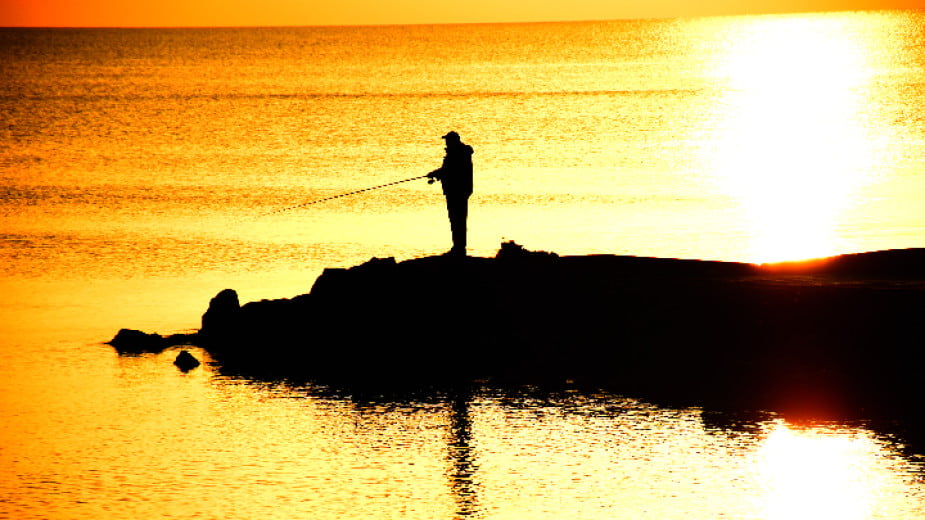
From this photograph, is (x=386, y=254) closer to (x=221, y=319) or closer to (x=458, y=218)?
(x=221, y=319)

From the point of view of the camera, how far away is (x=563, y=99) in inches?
4867

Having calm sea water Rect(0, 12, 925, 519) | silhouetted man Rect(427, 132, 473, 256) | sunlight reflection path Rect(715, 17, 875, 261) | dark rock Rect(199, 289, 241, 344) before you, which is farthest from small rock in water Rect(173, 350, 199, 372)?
sunlight reflection path Rect(715, 17, 875, 261)

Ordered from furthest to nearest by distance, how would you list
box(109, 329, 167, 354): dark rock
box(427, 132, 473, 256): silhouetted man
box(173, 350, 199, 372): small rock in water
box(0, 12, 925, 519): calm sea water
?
box(109, 329, 167, 354): dark rock < box(173, 350, 199, 372): small rock in water < box(427, 132, 473, 256): silhouetted man < box(0, 12, 925, 519): calm sea water

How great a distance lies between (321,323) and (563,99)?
96.0 m

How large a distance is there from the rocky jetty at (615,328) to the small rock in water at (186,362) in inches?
22.5

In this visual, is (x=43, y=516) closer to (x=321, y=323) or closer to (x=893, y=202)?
(x=321, y=323)

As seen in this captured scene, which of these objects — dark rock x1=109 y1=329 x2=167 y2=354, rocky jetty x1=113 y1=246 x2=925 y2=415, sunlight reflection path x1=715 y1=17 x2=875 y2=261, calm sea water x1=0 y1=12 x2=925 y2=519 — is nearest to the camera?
calm sea water x1=0 y1=12 x2=925 y2=519

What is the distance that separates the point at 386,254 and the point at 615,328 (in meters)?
17.0

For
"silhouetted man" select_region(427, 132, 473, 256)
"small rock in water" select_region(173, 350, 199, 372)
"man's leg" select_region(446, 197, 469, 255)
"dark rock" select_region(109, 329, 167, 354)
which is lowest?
"small rock in water" select_region(173, 350, 199, 372)

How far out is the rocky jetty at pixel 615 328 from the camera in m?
25.0

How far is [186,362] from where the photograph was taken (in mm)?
28578

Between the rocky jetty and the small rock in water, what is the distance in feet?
1.88

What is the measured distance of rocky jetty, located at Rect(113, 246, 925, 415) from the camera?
983 inches

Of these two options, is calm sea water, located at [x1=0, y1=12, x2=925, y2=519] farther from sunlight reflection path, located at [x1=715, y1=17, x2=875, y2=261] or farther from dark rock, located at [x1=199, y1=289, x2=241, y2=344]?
dark rock, located at [x1=199, y1=289, x2=241, y2=344]
